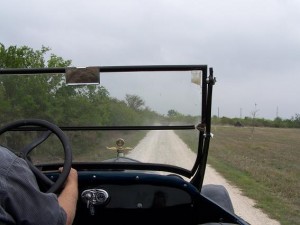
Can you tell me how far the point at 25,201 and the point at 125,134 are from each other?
2.19 metres

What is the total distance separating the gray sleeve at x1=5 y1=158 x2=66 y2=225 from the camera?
1457mm

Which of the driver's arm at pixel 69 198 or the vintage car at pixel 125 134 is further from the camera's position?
the vintage car at pixel 125 134

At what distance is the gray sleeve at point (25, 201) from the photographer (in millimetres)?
1457

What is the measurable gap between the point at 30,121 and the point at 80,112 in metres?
1.19

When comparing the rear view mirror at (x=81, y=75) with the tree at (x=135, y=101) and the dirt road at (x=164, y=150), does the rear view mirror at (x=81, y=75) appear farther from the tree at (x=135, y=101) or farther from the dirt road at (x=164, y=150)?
the dirt road at (x=164, y=150)

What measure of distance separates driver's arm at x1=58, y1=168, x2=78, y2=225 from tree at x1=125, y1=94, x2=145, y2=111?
1508mm

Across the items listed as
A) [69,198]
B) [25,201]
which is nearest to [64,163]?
[69,198]

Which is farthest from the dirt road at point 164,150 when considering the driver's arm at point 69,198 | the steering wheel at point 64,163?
the driver's arm at point 69,198

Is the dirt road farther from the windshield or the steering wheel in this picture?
the steering wheel

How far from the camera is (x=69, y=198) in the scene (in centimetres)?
196

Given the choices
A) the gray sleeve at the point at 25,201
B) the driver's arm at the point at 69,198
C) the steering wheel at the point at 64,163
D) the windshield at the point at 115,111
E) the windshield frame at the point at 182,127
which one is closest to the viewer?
the gray sleeve at the point at 25,201

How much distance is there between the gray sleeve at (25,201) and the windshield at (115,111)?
A: 1.82 meters

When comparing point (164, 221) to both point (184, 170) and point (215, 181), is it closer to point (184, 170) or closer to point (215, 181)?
point (184, 170)

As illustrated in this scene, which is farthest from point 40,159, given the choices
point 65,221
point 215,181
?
point 215,181
